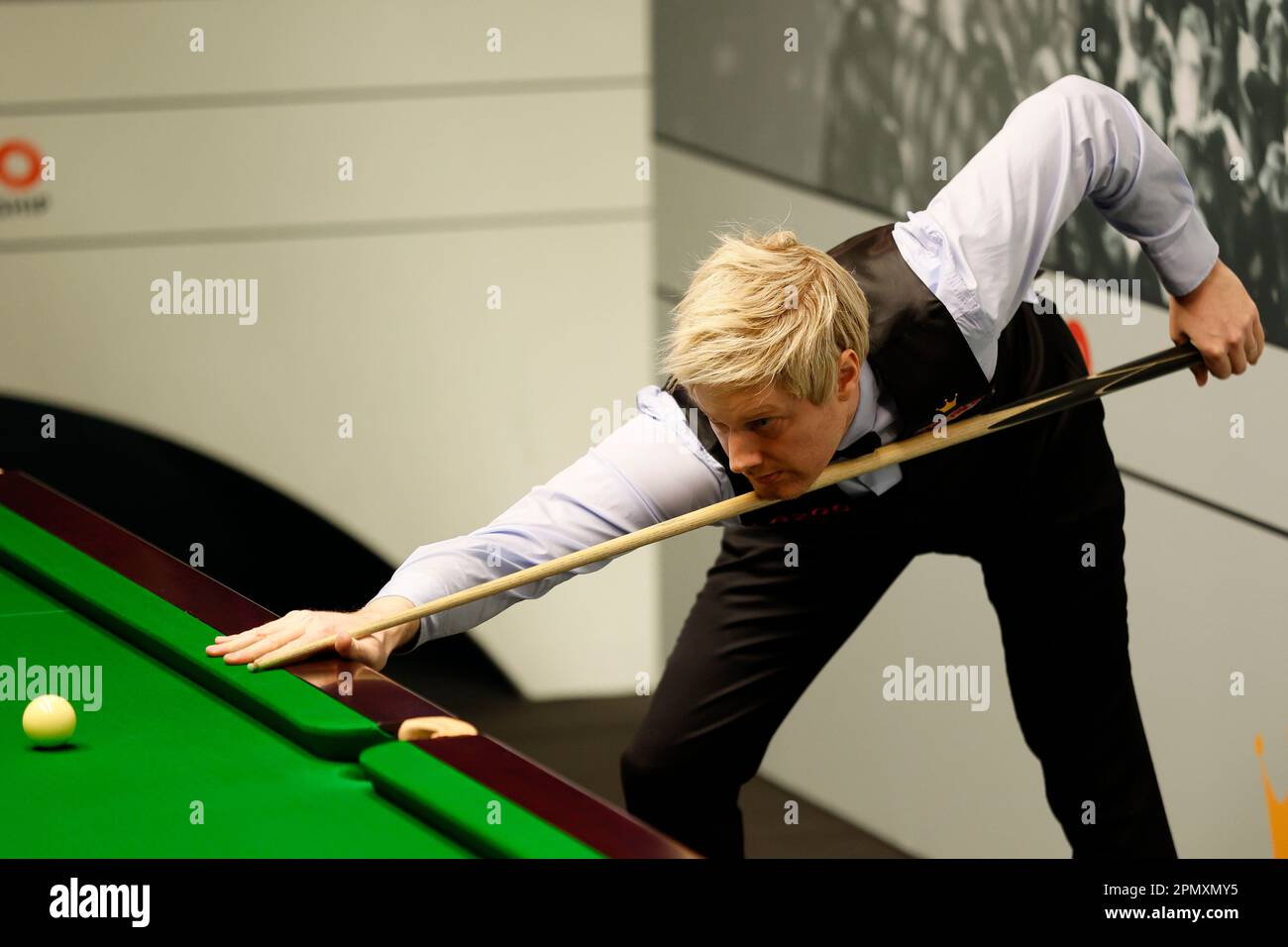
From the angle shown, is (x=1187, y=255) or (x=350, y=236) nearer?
(x=1187, y=255)

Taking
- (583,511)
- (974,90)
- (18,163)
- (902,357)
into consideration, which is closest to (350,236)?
(18,163)

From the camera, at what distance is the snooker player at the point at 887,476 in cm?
191

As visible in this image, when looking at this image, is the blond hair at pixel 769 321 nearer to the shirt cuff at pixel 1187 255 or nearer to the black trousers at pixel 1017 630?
the black trousers at pixel 1017 630

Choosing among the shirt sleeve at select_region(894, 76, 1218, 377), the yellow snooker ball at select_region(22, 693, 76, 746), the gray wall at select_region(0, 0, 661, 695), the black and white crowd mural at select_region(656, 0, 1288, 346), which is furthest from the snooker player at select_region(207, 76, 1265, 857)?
the gray wall at select_region(0, 0, 661, 695)

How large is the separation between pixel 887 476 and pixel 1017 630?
373mm

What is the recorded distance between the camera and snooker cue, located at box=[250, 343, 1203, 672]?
189cm

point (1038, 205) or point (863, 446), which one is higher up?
point (1038, 205)

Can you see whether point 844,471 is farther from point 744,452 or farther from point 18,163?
point 18,163

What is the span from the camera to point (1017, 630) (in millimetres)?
2398

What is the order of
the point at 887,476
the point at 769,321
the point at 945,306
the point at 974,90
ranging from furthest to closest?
the point at 974,90 < the point at 887,476 < the point at 945,306 < the point at 769,321

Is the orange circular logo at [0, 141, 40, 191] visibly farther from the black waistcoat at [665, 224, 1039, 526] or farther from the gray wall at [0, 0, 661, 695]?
the black waistcoat at [665, 224, 1039, 526]

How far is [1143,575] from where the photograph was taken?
2.90m

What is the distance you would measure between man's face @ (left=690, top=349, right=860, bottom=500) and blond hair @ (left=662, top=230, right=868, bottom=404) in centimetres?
2

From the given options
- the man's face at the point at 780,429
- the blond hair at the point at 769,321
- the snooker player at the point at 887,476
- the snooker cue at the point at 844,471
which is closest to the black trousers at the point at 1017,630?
the snooker player at the point at 887,476
